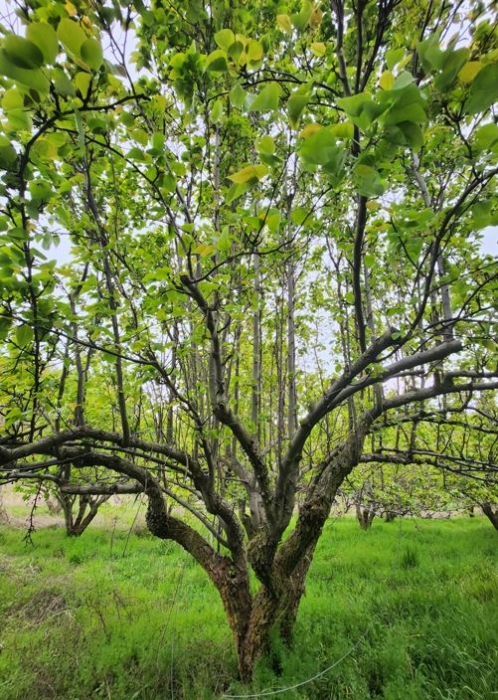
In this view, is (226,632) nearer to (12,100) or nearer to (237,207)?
(237,207)

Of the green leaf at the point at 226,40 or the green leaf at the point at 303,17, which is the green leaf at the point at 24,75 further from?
the green leaf at the point at 303,17

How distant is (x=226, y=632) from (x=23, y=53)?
616 cm

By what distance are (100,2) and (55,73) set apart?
85 cm

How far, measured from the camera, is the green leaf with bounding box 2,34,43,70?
710 mm

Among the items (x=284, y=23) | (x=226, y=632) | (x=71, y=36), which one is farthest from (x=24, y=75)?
(x=226, y=632)

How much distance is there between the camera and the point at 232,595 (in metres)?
4.02

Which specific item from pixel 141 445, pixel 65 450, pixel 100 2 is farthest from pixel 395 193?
pixel 65 450

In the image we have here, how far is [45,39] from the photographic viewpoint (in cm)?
73

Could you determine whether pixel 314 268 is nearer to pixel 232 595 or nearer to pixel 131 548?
pixel 232 595

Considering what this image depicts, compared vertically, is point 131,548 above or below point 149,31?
below

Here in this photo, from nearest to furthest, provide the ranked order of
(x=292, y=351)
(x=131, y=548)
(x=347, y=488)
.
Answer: (x=292, y=351) → (x=347, y=488) → (x=131, y=548)

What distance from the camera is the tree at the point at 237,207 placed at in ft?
2.90

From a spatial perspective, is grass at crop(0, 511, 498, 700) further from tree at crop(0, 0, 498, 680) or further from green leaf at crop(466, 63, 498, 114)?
green leaf at crop(466, 63, 498, 114)

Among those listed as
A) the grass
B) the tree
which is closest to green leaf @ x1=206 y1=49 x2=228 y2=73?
the tree
